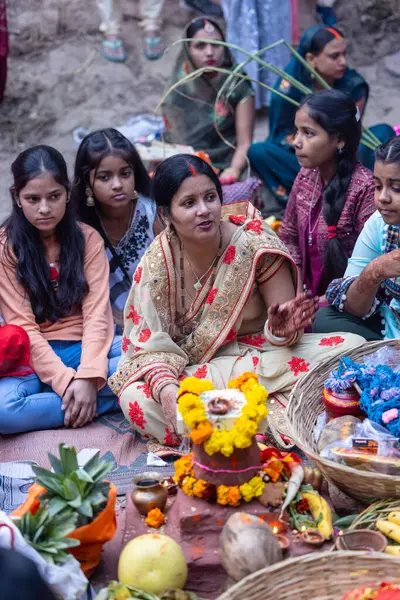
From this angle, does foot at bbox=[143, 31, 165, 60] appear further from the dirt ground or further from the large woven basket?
the large woven basket

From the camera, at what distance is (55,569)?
7.54 feet

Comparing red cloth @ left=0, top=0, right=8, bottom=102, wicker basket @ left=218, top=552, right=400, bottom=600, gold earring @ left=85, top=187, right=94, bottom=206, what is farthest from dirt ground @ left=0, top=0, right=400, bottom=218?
wicker basket @ left=218, top=552, right=400, bottom=600

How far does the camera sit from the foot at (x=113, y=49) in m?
7.88

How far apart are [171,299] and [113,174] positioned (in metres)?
0.97

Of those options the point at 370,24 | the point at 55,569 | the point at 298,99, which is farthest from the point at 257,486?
the point at 370,24

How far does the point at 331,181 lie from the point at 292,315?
1.14m

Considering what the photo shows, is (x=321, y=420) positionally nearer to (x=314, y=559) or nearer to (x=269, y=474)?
(x=269, y=474)

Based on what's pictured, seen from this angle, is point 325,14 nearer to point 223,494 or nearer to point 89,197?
point 89,197

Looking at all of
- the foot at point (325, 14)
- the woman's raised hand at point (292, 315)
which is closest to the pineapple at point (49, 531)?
the woman's raised hand at point (292, 315)

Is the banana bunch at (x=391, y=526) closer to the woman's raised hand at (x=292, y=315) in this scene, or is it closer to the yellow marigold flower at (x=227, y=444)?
the yellow marigold flower at (x=227, y=444)

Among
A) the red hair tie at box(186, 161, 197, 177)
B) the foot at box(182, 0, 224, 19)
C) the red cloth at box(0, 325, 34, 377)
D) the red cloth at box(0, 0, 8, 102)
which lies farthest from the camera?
the foot at box(182, 0, 224, 19)

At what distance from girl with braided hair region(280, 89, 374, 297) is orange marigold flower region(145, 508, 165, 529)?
6.79 feet

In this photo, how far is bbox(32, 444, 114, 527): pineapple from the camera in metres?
2.51

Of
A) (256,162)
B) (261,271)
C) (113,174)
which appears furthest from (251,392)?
(256,162)
